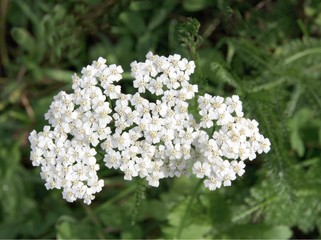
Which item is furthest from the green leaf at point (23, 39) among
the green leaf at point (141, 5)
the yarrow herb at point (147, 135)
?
the yarrow herb at point (147, 135)

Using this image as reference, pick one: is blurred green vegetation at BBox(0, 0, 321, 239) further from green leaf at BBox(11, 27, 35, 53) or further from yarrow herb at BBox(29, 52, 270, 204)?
yarrow herb at BBox(29, 52, 270, 204)

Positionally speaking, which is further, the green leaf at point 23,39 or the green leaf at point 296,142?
the green leaf at point 23,39

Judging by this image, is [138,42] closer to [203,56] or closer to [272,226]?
[203,56]

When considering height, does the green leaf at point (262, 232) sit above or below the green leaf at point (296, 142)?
below

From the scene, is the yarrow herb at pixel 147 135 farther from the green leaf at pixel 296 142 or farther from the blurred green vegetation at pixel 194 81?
the green leaf at pixel 296 142

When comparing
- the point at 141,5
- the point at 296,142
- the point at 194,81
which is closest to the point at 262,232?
the point at 296,142

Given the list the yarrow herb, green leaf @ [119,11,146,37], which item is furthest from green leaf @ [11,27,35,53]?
the yarrow herb
